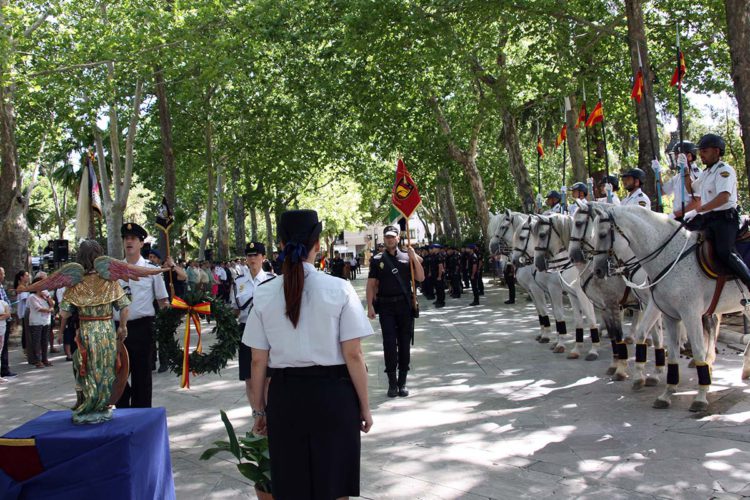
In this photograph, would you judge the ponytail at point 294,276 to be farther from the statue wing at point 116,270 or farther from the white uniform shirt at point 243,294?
the white uniform shirt at point 243,294

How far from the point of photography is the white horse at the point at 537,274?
12.1 m

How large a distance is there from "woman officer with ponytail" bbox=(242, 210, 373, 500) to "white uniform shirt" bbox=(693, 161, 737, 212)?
5.62 meters

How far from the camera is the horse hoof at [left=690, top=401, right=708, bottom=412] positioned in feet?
24.5

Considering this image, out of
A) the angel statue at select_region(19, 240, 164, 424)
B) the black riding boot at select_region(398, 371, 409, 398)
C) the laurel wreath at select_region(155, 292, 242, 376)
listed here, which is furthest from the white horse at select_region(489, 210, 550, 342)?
the angel statue at select_region(19, 240, 164, 424)

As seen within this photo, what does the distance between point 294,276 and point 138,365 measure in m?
3.75

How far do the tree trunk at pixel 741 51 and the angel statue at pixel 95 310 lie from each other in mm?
9518

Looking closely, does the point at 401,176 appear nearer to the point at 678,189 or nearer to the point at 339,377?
the point at 678,189

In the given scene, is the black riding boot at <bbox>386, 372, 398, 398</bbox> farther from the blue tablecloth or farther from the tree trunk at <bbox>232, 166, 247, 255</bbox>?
the tree trunk at <bbox>232, 166, 247, 255</bbox>

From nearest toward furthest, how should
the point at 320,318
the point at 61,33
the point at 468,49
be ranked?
the point at 320,318, the point at 61,33, the point at 468,49

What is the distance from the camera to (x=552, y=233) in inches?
458

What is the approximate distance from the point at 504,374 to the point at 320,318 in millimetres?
7043

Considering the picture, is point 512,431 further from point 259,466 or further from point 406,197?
point 406,197

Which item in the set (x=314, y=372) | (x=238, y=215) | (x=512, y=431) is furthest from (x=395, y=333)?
(x=238, y=215)

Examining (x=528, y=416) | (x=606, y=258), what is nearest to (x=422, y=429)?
(x=528, y=416)
